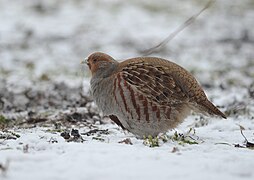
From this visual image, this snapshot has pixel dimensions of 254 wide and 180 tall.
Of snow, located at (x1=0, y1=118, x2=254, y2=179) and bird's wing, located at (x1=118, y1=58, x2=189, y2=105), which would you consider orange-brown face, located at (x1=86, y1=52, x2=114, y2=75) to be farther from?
snow, located at (x1=0, y1=118, x2=254, y2=179)

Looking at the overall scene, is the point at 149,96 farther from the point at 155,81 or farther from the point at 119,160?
the point at 119,160

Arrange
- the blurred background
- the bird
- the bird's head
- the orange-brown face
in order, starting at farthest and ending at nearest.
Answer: the blurred background
the orange-brown face
the bird's head
the bird

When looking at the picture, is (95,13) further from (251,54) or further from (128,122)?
(128,122)

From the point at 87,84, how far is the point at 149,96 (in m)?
2.73

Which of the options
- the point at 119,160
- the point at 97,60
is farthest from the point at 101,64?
the point at 119,160

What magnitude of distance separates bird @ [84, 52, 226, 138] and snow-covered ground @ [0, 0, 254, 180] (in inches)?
8.0

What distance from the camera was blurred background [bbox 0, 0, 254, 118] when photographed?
21.5ft

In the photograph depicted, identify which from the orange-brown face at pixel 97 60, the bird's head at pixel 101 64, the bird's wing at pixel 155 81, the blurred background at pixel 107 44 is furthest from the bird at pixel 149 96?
the blurred background at pixel 107 44

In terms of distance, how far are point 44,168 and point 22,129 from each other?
173 cm

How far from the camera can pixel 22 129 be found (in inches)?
187

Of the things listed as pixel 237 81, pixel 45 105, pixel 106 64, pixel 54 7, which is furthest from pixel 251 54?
pixel 54 7

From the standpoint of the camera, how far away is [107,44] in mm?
10938

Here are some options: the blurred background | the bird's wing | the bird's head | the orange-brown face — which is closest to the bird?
the bird's wing

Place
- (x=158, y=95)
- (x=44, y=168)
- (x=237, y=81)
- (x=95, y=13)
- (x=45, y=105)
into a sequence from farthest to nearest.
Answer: (x=95, y=13), (x=237, y=81), (x=45, y=105), (x=158, y=95), (x=44, y=168)
